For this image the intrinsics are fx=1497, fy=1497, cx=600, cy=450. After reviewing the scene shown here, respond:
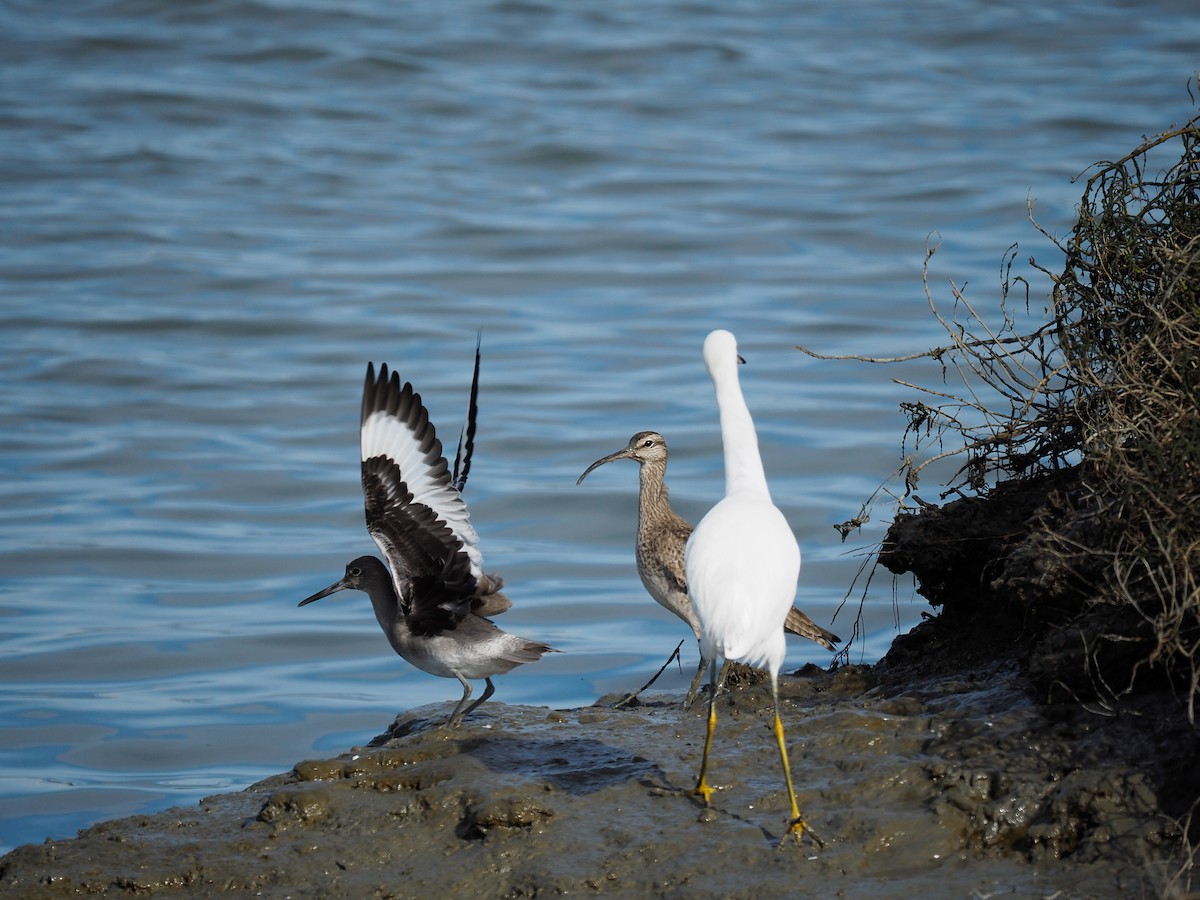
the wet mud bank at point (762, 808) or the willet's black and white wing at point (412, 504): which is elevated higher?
the willet's black and white wing at point (412, 504)

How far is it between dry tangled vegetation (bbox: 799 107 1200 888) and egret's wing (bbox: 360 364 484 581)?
1915 millimetres

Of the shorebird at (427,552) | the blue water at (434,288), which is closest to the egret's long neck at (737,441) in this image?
the shorebird at (427,552)

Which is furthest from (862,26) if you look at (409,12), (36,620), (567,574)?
(36,620)

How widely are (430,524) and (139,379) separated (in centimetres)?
1021

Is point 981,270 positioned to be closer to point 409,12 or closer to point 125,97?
point 125,97

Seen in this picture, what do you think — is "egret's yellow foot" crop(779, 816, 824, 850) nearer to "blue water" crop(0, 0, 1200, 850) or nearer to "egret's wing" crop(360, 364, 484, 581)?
"egret's wing" crop(360, 364, 484, 581)

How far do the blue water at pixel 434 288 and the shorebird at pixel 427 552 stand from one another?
1.52 metres

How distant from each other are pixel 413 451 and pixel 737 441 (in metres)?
2.11

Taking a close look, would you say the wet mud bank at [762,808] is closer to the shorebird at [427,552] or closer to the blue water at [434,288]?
the shorebird at [427,552]

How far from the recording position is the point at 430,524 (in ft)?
22.2

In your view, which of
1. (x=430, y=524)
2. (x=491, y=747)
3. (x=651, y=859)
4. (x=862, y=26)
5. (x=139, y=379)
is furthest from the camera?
(x=862, y=26)

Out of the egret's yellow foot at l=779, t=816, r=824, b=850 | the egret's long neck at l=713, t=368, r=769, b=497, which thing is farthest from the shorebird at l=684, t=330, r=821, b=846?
the egret's long neck at l=713, t=368, r=769, b=497

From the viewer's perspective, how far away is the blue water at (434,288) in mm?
9516

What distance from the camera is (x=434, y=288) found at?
19.1m
